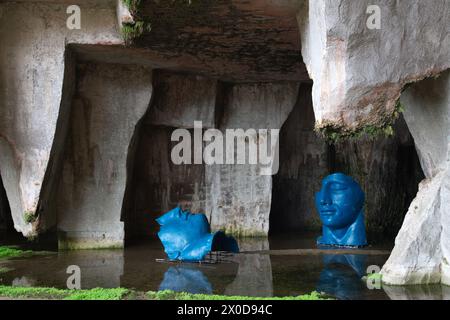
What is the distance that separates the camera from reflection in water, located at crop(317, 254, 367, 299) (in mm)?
7266

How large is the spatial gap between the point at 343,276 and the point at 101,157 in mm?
6056

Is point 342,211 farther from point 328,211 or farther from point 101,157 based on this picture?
point 101,157

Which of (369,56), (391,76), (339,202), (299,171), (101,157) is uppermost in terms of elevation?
(369,56)

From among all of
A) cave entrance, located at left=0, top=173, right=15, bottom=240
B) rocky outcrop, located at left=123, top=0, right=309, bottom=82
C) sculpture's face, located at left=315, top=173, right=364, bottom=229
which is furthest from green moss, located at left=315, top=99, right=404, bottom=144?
cave entrance, located at left=0, top=173, right=15, bottom=240

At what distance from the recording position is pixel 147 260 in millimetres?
10188

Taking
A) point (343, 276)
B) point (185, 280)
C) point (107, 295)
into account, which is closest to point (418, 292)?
point (343, 276)

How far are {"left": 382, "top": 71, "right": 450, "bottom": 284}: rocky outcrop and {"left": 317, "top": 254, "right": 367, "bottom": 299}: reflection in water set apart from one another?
1.74 ft

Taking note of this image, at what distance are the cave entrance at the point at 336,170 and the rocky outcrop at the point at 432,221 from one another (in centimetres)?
636

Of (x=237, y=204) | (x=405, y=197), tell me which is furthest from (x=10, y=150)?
(x=405, y=197)

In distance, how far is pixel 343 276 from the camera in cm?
841

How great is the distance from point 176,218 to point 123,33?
3.35 m

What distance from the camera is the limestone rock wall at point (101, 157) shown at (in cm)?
1191

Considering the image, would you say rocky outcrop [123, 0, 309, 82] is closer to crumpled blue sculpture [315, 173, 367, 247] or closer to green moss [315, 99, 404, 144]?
green moss [315, 99, 404, 144]

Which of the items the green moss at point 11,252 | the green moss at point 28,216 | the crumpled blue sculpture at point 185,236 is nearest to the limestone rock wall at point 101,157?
the green moss at point 11,252
